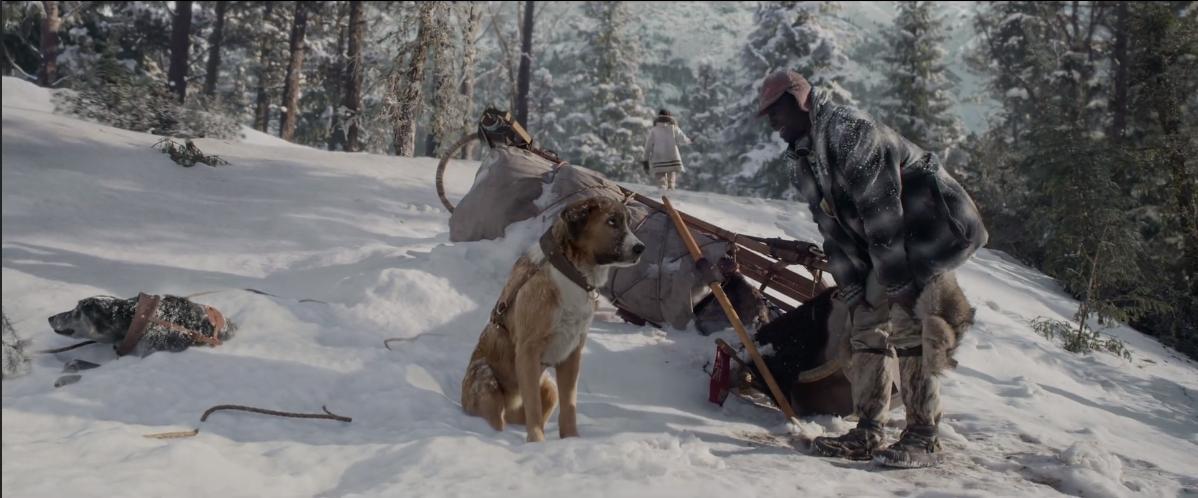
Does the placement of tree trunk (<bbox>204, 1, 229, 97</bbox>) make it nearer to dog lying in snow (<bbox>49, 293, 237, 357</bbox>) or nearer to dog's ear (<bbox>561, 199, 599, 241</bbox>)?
dog lying in snow (<bbox>49, 293, 237, 357</bbox>)

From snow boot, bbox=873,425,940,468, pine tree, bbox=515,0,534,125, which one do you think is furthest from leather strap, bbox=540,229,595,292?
pine tree, bbox=515,0,534,125

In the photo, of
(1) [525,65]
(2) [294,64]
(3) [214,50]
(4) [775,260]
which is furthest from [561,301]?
(3) [214,50]

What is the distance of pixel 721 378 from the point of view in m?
5.02

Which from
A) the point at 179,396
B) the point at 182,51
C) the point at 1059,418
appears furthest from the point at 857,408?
the point at 182,51

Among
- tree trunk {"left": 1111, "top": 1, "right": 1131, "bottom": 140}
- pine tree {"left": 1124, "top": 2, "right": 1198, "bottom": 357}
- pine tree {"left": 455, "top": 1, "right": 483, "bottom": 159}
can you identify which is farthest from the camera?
tree trunk {"left": 1111, "top": 1, "right": 1131, "bottom": 140}

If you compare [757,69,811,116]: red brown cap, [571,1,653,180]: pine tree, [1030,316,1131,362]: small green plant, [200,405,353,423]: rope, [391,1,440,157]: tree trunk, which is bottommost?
[200,405,353,423]: rope

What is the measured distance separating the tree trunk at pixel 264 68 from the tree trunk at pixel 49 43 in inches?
245

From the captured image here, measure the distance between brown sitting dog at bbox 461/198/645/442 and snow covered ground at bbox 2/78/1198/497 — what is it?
0.84ft

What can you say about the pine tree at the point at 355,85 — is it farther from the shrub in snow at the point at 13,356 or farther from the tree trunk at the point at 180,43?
the shrub in snow at the point at 13,356

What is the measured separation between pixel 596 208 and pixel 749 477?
5.37 ft

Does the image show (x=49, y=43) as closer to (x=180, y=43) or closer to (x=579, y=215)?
(x=180, y=43)

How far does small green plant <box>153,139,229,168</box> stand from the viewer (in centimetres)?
1044

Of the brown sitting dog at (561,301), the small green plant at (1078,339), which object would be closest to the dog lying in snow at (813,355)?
the brown sitting dog at (561,301)

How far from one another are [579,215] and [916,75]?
2769cm
